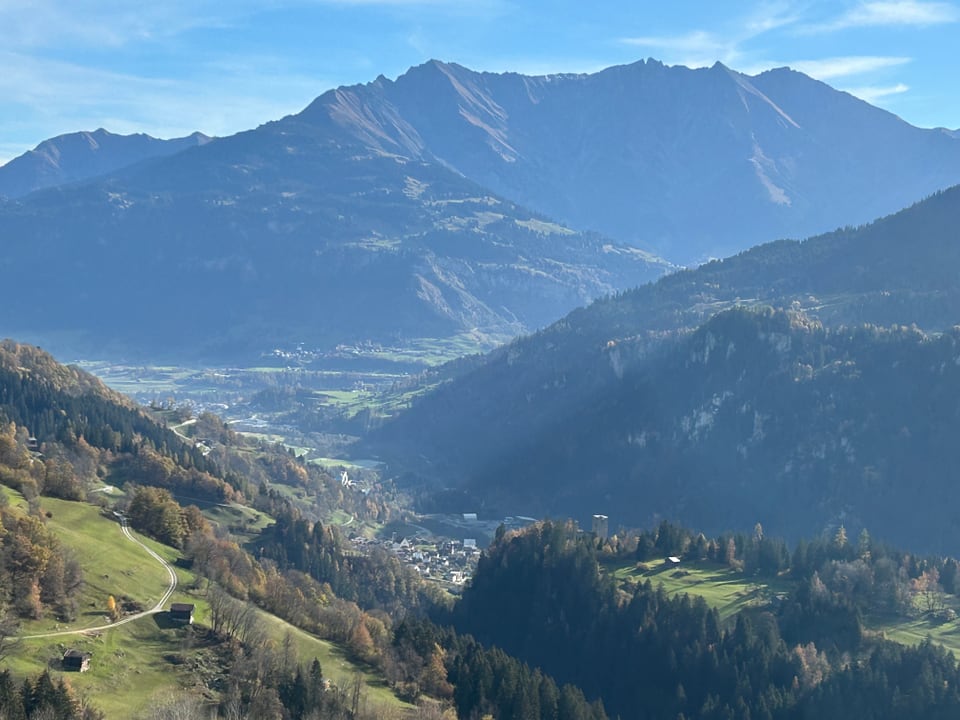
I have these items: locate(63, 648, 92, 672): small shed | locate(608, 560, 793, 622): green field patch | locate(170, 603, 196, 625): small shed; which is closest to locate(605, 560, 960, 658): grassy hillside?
locate(608, 560, 793, 622): green field patch

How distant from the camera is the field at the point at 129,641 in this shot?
10775cm

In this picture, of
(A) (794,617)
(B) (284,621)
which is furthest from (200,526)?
(A) (794,617)

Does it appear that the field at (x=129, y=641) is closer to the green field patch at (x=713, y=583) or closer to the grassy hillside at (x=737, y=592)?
the green field patch at (x=713, y=583)

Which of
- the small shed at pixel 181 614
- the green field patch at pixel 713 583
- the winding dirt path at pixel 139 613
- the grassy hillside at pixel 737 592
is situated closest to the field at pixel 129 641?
the winding dirt path at pixel 139 613

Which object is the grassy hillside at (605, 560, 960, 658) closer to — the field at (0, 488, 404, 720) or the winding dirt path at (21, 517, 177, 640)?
the field at (0, 488, 404, 720)

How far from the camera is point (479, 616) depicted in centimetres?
19388

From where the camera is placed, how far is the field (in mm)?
107750

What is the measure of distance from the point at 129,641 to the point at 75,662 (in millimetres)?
10367

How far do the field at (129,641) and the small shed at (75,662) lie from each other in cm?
76

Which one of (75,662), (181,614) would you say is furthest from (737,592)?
(75,662)

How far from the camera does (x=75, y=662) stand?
108 m

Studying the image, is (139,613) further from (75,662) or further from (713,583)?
(713,583)

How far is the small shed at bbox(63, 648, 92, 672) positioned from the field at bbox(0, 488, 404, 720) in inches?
29.9

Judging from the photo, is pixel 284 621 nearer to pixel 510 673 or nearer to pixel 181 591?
pixel 181 591
